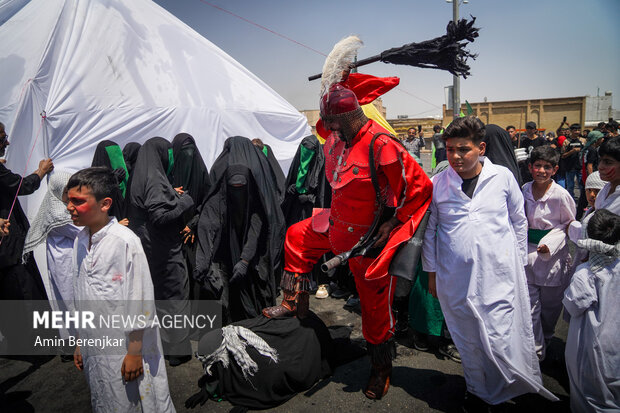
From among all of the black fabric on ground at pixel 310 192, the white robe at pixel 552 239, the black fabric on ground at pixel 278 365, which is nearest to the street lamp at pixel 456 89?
the black fabric on ground at pixel 310 192

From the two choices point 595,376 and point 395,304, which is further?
point 395,304

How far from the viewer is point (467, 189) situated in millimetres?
2379

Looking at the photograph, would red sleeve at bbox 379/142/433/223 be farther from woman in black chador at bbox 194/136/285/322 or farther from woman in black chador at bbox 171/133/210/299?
woman in black chador at bbox 171/133/210/299

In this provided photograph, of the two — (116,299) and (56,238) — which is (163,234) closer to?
(56,238)

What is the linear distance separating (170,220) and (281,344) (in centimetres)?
147

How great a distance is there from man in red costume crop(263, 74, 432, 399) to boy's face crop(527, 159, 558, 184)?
1142 millimetres

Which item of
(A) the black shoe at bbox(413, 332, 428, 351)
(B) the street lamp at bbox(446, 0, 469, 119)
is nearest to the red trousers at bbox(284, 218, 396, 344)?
(A) the black shoe at bbox(413, 332, 428, 351)

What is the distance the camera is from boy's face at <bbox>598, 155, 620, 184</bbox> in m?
2.48

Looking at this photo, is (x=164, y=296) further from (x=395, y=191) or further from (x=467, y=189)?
(x=467, y=189)

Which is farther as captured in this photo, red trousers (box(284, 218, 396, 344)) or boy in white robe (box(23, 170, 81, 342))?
boy in white robe (box(23, 170, 81, 342))

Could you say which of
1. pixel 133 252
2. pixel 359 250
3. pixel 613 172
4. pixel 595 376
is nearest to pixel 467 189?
pixel 359 250

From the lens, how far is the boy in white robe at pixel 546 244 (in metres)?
2.83

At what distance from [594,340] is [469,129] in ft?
4.79

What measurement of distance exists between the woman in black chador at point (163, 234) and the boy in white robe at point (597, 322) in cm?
299
